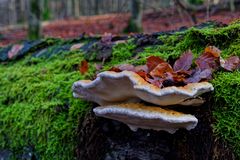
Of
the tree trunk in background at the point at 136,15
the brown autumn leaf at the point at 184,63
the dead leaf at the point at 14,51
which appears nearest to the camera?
the brown autumn leaf at the point at 184,63

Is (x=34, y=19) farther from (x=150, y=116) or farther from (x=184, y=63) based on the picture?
(x=150, y=116)

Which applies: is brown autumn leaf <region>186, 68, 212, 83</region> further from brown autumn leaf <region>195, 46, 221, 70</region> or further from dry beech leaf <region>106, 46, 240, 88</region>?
brown autumn leaf <region>195, 46, 221, 70</region>

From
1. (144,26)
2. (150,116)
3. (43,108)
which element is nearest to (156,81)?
(150,116)

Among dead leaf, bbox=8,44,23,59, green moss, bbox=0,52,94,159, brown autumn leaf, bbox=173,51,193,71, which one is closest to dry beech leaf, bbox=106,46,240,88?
brown autumn leaf, bbox=173,51,193,71

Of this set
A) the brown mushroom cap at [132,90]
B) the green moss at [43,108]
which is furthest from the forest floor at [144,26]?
the brown mushroom cap at [132,90]

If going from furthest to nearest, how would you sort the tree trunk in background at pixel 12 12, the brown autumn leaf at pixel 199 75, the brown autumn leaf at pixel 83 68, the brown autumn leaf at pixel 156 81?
the tree trunk in background at pixel 12 12, the brown autumn leaf at pixel 83 68, the brown autumn leaf at pixel 199 75, the brown autumn leaf at pixel 156 81

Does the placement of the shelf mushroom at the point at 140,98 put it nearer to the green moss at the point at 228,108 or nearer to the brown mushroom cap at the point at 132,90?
the brown mushroom cap at the point at 132,90
